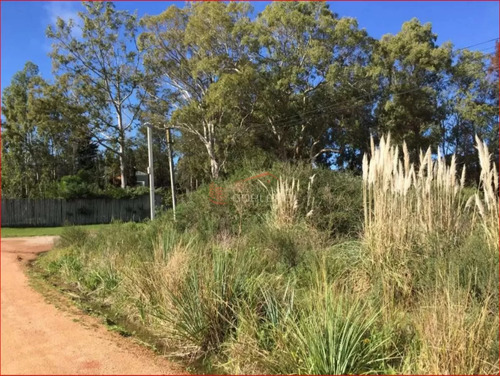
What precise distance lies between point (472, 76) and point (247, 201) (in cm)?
2988

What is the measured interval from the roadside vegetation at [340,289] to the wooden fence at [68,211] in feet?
68.3

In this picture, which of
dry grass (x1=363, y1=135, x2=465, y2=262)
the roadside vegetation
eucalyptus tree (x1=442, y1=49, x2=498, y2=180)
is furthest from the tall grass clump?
eucalyptus tree (x1=442, y1=49, x2=498, y2=180)

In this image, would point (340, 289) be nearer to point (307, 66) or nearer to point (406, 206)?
point (406, 206)

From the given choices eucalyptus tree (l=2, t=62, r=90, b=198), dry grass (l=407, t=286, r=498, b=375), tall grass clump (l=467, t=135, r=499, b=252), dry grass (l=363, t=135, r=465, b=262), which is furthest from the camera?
eucalyptus tree (l=2, t=62, r=90, b=198)

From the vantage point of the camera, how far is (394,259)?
511 centimetres

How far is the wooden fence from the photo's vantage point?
2742 cm

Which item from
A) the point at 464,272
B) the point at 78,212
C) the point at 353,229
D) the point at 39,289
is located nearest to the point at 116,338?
the point at 39,289

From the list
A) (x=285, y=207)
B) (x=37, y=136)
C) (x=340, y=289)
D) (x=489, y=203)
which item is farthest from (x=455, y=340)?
(x=37, y=136)

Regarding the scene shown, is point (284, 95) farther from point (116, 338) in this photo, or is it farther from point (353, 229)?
point (116, 338)

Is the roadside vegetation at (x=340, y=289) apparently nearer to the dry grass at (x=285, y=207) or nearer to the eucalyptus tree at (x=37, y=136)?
the dry grass at (x=285, y=207)

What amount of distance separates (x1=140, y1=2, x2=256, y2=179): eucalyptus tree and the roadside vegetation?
20.8 m

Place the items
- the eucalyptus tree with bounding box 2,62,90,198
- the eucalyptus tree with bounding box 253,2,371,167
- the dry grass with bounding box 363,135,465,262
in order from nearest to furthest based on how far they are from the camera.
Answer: the dry grass with bounding box 363,135,465,262, the eucalyptus tree with bounding box 253,2,371,167, the eucalyptus tree with bounding box 2,62,90,198

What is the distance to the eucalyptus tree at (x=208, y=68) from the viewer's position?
27.0 meters

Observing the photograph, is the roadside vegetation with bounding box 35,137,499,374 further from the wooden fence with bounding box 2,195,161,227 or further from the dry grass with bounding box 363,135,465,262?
the wooden fence with bounding box 2,195,161,227
